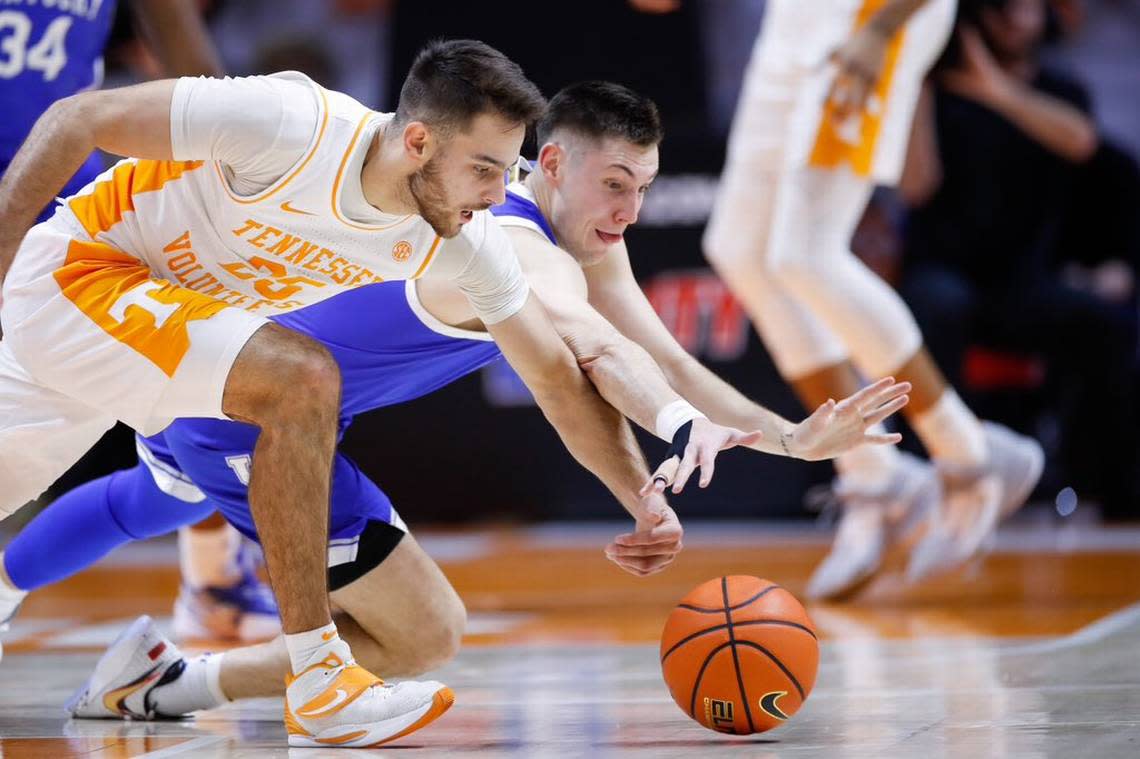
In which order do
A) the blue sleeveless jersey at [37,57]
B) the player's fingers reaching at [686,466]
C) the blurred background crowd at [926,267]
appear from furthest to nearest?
the blurred background crowd at [926,267] < the blue sleeveless jersey at [37,57] < the player's fingers reaching at [686,466]

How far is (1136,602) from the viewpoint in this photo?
598 cm

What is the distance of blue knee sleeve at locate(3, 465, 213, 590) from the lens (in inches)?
176

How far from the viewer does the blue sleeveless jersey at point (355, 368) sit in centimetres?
412

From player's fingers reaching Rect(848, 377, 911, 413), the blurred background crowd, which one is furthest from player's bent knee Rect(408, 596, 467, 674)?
the blurred background crowd

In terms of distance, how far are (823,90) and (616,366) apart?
282 centimetres

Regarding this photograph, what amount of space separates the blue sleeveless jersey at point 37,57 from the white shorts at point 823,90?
2.62 m

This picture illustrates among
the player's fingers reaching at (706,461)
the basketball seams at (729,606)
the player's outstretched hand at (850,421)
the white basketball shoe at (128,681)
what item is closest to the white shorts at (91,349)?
the white basketball shoe at (128,681)

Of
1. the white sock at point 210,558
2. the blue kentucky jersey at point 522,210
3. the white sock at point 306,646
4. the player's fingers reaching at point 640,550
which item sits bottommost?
the white sock at point 210,558

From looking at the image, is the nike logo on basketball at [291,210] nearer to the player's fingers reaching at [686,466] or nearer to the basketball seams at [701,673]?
the player's fingers reaching at [686,466]

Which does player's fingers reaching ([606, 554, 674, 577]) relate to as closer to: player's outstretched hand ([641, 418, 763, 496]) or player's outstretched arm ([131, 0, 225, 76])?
player's outstretched hand ([641, 418, 763, 496])

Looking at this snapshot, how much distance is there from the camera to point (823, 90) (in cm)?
638

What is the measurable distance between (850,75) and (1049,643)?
2.33m

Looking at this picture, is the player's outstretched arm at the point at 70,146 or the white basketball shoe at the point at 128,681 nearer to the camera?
the player's outstretched arm at the point at 70,146

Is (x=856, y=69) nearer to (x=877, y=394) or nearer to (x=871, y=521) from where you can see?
(x=871, y=521)
